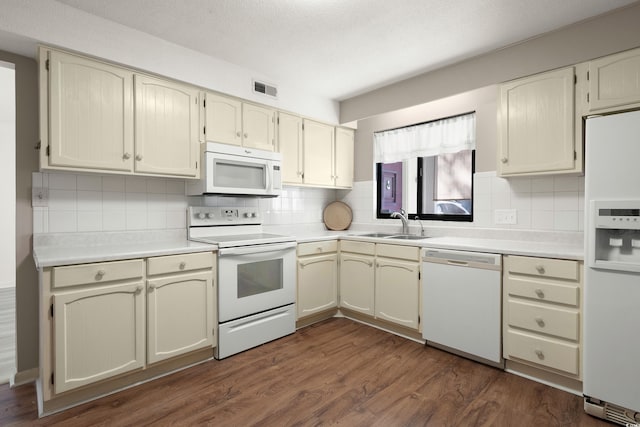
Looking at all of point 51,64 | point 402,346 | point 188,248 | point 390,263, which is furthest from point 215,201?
point 402,346

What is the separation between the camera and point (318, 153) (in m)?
3.58

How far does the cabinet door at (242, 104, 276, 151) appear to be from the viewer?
2939 millimetres

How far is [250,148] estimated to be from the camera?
2939 millimetres

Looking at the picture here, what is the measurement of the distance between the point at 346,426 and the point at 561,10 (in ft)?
9.23

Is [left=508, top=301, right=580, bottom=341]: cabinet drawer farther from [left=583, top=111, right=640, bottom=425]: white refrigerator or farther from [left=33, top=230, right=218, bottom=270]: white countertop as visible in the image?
[left=33, top=230, right=218, bottom=270]: white countertop

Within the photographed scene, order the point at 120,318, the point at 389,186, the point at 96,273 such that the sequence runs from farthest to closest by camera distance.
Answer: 1. the point at 389,186
2. the point at 120,318
3. the point at 96,273

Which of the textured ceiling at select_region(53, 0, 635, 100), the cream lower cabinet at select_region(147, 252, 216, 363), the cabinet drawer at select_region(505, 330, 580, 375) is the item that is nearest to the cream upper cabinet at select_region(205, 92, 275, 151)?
the textured ceiling at select_region(53, 0, 635, 100)

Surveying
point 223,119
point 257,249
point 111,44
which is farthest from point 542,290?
point 111,44

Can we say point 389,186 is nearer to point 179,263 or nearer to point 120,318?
point 179,263

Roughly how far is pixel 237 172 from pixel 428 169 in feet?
6.52

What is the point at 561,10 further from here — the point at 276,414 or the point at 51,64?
the point at 51,64

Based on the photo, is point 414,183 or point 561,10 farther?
point 414,183

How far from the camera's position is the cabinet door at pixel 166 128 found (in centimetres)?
234

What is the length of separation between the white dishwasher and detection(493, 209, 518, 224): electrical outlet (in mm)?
645
